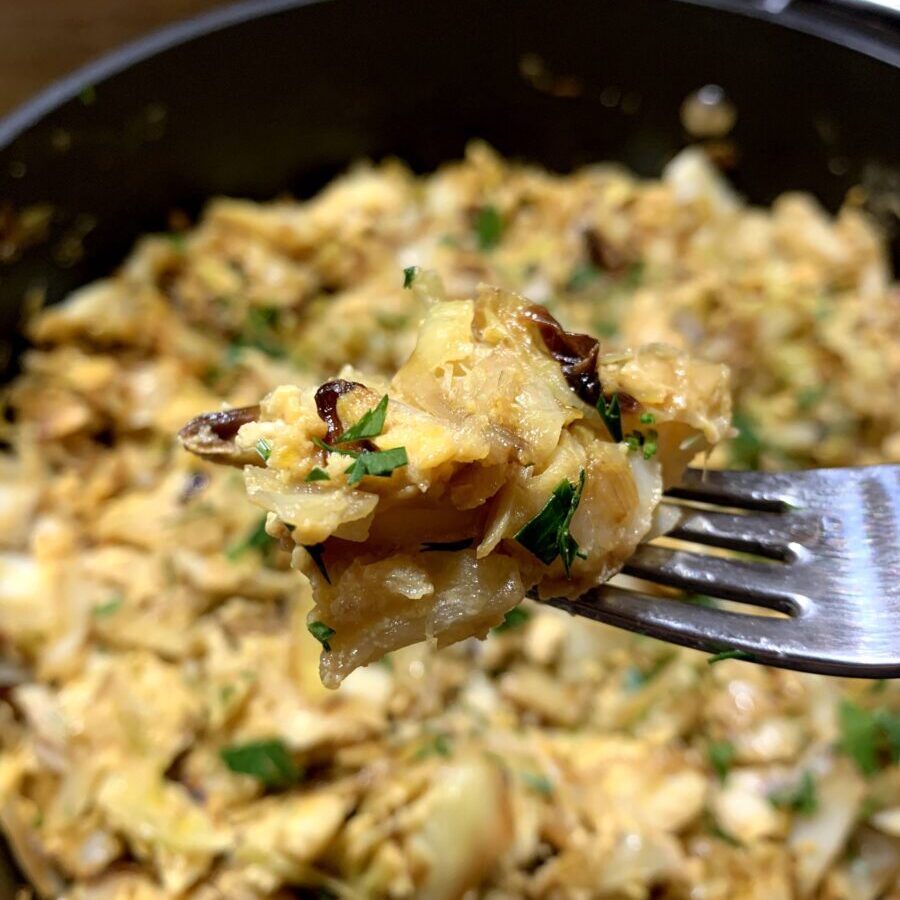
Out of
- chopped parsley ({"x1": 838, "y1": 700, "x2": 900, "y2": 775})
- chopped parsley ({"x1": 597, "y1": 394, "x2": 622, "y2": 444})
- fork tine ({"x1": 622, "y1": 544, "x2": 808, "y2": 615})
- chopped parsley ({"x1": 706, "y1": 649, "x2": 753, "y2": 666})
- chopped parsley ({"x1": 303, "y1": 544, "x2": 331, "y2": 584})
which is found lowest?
chopped parsley ({"x1": 838, "y1": 700, "x2": 900, "y2": 775})

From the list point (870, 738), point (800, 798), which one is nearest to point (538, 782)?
point (800, 798)

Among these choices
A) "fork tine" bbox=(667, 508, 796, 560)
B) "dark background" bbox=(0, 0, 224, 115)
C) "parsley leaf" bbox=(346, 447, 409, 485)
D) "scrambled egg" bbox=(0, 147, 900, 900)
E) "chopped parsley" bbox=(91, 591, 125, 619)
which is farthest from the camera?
"dark background" bbox=(0, 0, 224, 115)

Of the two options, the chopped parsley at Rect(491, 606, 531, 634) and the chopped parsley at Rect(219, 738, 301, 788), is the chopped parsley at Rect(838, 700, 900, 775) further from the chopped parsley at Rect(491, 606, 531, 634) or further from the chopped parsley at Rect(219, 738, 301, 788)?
the chopped parsley at Rect(219, 738, 301, 788)

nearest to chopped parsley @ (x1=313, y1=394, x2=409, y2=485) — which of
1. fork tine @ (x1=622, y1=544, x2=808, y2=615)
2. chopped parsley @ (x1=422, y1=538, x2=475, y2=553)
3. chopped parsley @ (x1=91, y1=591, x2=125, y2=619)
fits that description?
chopped parsley @ (x1=422, y1=538, x2=475, y2=553)

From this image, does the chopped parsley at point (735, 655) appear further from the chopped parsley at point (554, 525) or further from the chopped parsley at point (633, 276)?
the chopped parsley at point (633, 276)

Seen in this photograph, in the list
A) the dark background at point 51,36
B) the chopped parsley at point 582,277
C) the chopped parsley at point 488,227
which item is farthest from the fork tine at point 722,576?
the dark background at point 51,36

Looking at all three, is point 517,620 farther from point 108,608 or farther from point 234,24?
point 234,24
